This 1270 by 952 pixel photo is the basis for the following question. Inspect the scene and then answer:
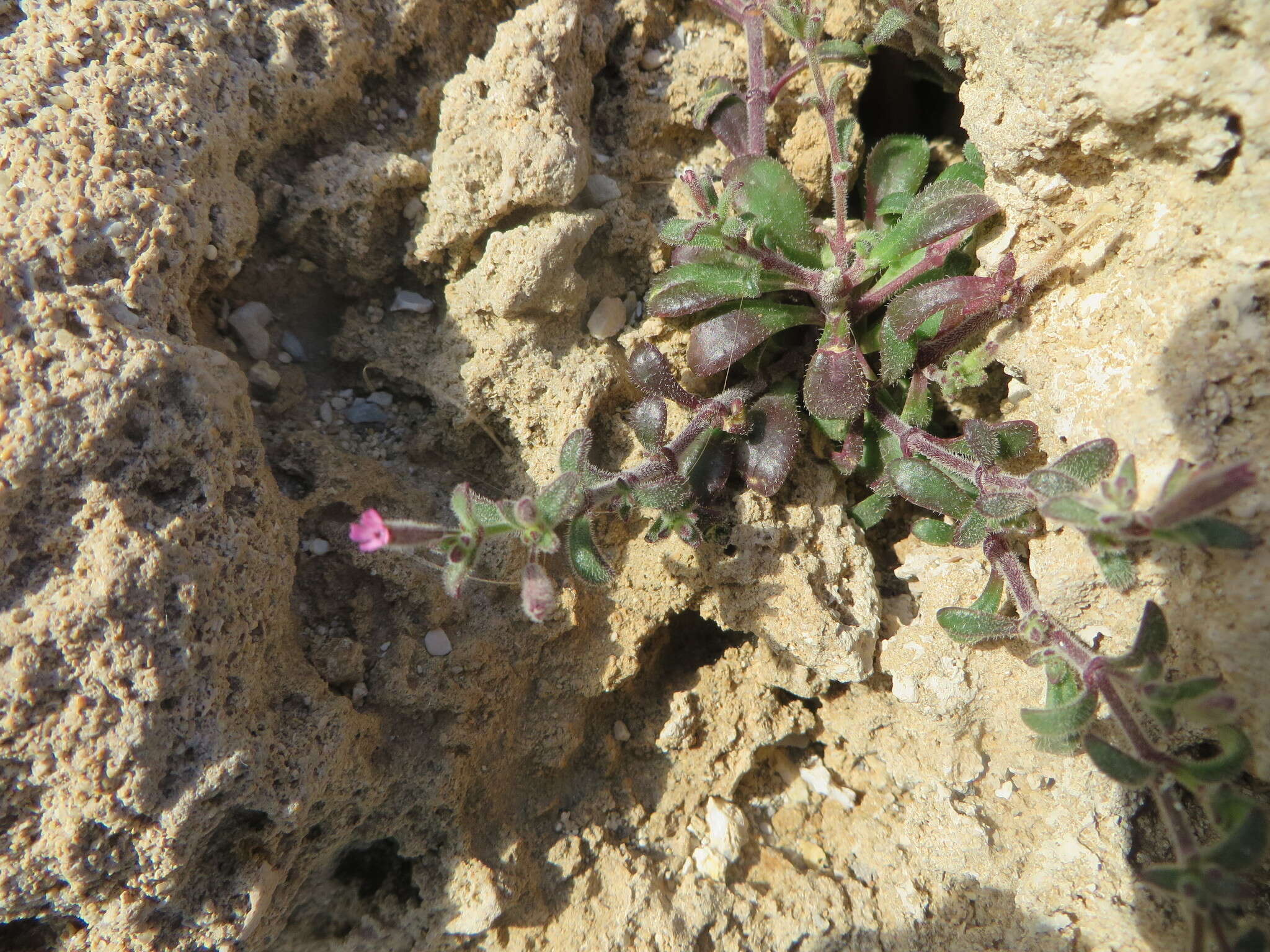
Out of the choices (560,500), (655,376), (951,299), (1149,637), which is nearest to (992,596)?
(1149,637)

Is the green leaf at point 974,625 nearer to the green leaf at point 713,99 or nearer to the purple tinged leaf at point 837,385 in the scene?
the purple tinged leaf at point 837,385

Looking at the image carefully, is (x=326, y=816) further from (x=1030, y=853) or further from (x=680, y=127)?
(x=680, y=127)

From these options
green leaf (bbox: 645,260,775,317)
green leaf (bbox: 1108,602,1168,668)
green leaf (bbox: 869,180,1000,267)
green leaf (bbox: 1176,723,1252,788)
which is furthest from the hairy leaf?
green leaf (bbox: 1176,723,1252,788)

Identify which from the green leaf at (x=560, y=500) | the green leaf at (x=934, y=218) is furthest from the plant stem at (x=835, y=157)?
the green leaf at (x=560, y=500)

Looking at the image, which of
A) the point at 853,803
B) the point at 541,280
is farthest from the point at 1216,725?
the point at 541,280

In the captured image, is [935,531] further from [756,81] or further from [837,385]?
[756,81]
